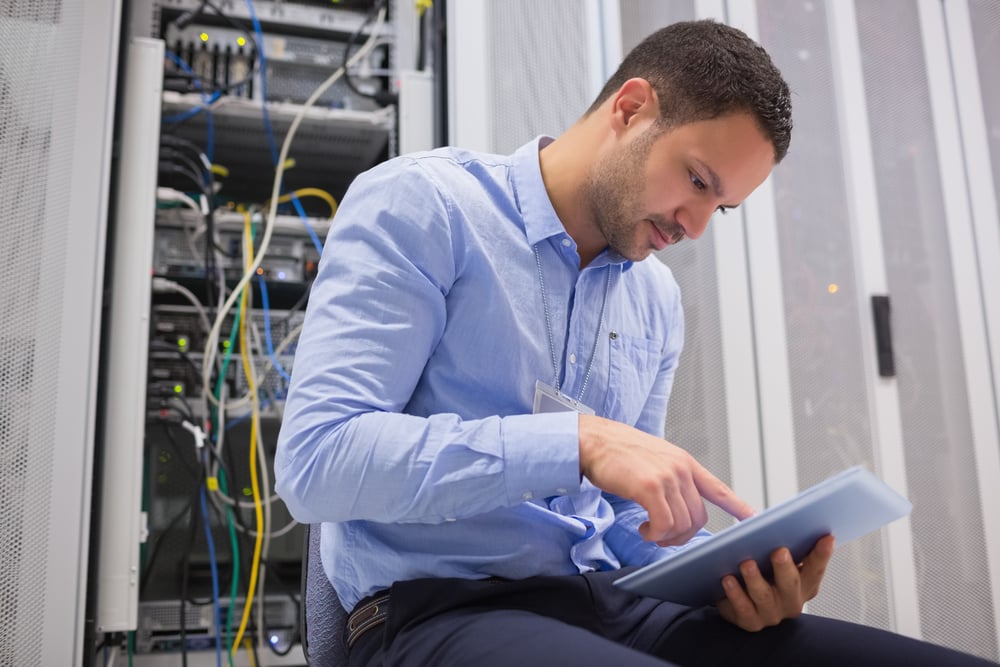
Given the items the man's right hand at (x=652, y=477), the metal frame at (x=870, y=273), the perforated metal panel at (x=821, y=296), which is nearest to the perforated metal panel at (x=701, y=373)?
the perforated metal panel at (x=821, y=296)

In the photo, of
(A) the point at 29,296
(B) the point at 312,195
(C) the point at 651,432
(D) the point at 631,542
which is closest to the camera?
(D) the point at 631,542

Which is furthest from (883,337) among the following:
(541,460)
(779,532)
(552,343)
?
(541,460)

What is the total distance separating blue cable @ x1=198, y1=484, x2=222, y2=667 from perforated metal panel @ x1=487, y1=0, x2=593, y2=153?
1.19 m

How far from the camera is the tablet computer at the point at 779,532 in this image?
26.0 inches

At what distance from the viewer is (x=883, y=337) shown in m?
1.97

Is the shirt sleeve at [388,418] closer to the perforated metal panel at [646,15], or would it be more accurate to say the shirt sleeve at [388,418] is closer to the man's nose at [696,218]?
the man's nose at [696,218]

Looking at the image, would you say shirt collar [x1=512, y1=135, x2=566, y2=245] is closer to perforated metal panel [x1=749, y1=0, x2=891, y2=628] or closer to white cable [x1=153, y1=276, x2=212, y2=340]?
perforated metal panel [x1=749, y1=0, x2=891, y2=628]

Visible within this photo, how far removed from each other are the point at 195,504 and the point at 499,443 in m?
1.54

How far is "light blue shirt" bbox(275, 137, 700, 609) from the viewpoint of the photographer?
742 millimetres

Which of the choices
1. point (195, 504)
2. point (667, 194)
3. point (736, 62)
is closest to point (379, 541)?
point (667, 194)

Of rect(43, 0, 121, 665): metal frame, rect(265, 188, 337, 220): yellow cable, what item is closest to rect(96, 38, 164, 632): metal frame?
rect(43, 0, 121, 665): metal frame

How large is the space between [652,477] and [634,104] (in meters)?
0.54

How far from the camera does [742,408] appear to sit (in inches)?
73.2

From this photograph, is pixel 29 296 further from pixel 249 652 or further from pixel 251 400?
pixel 249 652
